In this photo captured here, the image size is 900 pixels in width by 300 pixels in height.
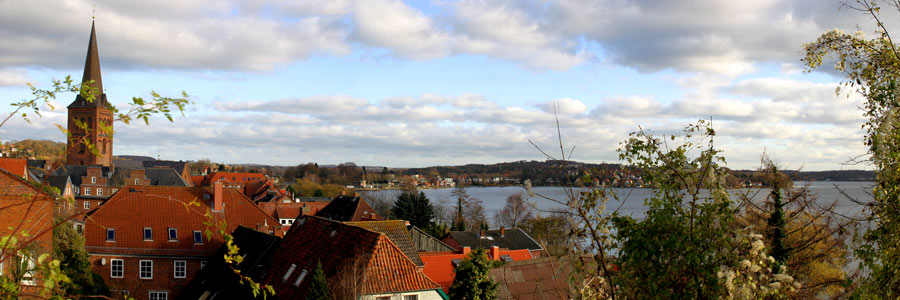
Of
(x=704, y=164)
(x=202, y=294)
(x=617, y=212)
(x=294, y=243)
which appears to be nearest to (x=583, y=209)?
(x=617, y=212)

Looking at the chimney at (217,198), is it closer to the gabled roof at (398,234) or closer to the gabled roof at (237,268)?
the gabled roof at (237,268)

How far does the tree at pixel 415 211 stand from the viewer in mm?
58531

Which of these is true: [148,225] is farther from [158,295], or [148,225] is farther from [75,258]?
[75,258]

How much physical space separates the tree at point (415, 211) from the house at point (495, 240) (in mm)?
13308

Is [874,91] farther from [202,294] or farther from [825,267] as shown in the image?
[202,294]

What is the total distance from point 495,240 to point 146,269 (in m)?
23.5

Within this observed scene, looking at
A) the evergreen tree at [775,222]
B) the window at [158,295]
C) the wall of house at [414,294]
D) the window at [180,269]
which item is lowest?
the window at [158,295]

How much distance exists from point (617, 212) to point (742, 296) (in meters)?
1.08

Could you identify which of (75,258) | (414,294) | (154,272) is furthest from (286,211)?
(414,294)

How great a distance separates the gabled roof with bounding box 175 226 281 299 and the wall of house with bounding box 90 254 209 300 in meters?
0.46

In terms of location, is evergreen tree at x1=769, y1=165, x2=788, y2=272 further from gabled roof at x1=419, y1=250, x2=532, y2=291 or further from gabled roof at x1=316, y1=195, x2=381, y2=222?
gabled roof at x1=316, y1=195, x2=381, y2=222

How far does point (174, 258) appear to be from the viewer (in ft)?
94.6

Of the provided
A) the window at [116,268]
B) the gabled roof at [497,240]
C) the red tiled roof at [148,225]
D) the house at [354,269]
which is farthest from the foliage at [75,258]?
the gabled roof at [497,240]

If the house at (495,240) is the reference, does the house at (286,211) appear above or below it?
above
